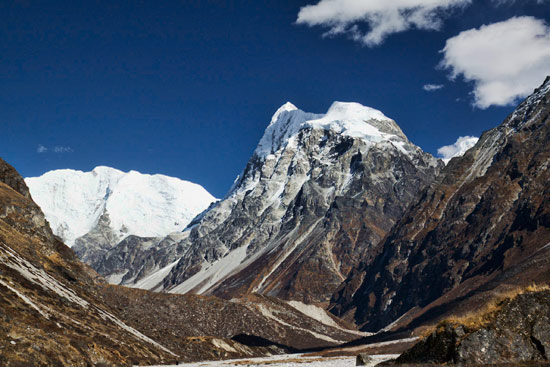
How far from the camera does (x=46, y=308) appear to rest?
68875mm

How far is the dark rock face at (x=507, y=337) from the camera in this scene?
92.8 ft

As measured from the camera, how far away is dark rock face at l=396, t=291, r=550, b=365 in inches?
1114

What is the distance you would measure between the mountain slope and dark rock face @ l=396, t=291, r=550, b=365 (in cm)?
2637

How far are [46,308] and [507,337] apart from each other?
56470mm

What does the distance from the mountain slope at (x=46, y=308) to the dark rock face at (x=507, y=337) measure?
26370 mm

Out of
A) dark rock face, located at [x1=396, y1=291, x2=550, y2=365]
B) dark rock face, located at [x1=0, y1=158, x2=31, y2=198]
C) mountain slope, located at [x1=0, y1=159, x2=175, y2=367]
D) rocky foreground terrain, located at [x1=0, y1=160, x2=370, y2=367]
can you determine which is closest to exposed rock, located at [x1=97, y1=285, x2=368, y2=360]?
rocky foreground terrain, located at [x1=0, y1=160, x2=370, y2=367]

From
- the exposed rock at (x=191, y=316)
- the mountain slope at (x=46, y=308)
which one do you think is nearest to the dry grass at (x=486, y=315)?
the mountain slope at (x=46, y=308)

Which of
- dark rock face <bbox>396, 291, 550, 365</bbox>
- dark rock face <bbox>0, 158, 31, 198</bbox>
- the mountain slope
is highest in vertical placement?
dark rock face <bbox>0, 158, 31, 198</bbox>

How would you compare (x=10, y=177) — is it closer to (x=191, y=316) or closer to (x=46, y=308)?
(x=46, y=308)

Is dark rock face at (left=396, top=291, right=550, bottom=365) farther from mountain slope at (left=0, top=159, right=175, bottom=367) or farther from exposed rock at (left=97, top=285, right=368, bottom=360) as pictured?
exposed rock at (left=97, top=285, right=368, bottom=360)

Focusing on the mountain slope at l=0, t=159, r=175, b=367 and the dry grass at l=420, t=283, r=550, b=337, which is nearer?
the dry grass at l=420, t=283, r=550, b=337

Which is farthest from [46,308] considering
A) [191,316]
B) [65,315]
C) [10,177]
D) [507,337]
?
[191,316]

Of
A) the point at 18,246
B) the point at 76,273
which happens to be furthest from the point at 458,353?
the point at 76,273

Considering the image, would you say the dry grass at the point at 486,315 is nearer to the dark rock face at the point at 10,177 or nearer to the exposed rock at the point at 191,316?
the dark rock face at the point at 10,177
